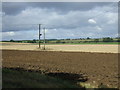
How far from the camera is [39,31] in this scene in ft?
204

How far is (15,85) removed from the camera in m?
7.61

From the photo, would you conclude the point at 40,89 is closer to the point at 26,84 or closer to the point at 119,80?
the point at 26,84

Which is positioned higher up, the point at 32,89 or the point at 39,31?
the point at 39,31

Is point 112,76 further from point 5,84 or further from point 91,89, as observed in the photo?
point 5,84

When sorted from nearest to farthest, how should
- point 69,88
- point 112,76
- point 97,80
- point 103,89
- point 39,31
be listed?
point 69,88 → point 103,89 → point 97,80 → point 112,76 → point 39,31

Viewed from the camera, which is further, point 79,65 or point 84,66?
point 79,65

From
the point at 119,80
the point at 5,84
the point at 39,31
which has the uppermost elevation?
the point at 39,31

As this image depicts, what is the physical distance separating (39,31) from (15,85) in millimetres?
54949

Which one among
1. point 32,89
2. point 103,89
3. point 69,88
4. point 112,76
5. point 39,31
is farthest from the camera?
point 39,31

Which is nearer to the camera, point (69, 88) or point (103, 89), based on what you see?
point (69, 88)

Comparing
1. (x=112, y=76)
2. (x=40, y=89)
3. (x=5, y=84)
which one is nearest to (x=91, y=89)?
(x=40, y=89)

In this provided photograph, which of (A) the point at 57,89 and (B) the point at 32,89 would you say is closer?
(B) the point at 32,89

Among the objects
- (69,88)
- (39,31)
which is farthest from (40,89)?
(39,31)

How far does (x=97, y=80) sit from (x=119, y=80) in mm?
1321
